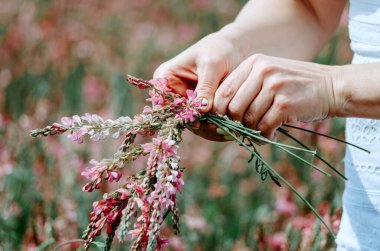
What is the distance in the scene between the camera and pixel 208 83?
1243 mm

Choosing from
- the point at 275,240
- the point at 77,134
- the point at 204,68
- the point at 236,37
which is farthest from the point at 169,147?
the point at 275,240

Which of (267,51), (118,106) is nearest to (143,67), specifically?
(118,106)

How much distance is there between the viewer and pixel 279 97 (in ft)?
3.71

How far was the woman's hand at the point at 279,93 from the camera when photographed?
3.71 ft

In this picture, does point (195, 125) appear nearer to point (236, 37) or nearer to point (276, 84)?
point (276, 84)

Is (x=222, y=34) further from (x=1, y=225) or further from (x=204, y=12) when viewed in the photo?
(x=204, y=12)

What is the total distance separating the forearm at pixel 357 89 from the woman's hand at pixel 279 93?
0.01 meters

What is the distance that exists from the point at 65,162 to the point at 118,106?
0.46 metres

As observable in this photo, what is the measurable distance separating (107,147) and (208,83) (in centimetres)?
168

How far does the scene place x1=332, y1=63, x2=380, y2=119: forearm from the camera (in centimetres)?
113

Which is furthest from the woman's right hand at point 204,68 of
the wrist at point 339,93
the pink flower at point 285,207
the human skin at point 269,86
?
the pink flower at point 285,207

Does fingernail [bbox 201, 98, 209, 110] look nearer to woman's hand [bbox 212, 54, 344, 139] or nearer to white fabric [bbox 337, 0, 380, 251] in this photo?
woman's hand [bbox 212, 54, 344, 139]

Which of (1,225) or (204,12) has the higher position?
(204,12)

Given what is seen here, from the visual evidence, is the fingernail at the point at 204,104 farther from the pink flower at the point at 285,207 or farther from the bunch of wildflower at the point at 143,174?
the pink flower at the point at 285,207
